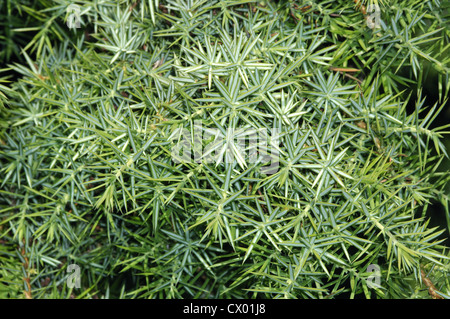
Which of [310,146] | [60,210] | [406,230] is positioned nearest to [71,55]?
[60,210]

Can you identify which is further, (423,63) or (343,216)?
(423,63)

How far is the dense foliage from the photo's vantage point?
2.67 feet

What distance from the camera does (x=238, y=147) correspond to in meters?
0.79

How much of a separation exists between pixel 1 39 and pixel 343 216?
1073mm

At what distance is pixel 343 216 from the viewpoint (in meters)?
Result: 0.81

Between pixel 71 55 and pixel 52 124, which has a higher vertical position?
pixel 71 55

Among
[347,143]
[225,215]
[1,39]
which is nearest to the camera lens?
[225,215]

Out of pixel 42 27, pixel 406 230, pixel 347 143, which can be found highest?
pixel 42 27

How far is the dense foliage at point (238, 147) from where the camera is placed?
815mm

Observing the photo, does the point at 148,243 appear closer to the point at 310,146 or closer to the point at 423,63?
the point at 310,146

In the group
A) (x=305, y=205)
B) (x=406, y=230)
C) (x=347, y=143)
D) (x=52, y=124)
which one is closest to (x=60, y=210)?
(x=52, y=124)

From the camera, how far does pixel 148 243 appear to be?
100 centimetres

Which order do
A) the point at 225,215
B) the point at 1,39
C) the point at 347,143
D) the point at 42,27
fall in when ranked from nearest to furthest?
the point at 225,215 → the point at 347,143 → the point at 42,27 → the point at 1,39
